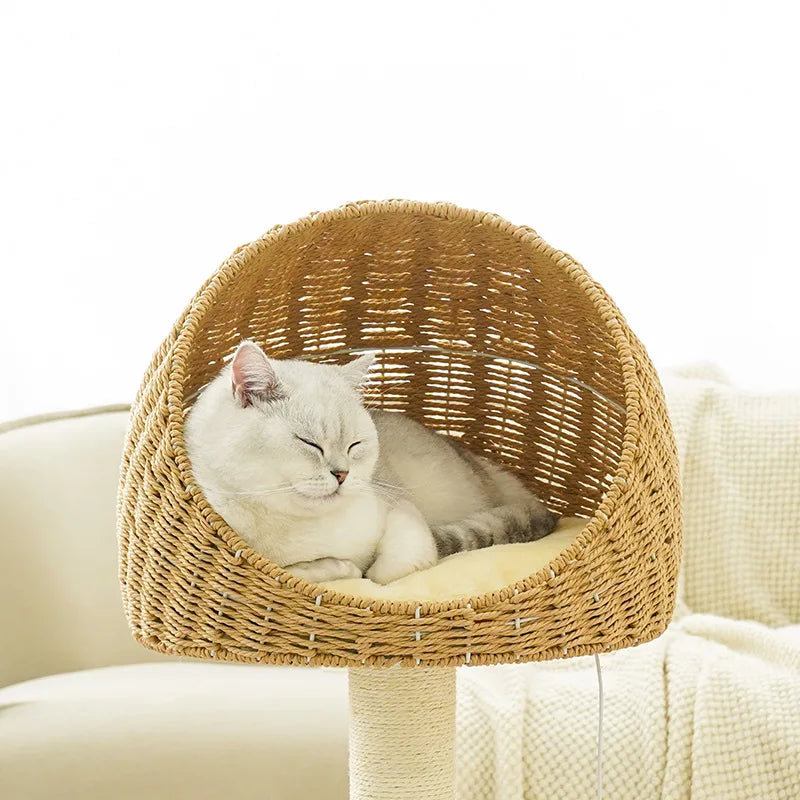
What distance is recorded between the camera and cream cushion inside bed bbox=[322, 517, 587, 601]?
1.27m

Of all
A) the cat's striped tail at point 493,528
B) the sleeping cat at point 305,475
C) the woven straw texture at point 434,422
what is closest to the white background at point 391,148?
the woven straw texture at point 434,422

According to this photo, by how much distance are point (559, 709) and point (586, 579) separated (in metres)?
0.76

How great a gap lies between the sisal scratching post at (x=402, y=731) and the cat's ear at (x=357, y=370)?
393 millimetres

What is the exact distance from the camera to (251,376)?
1.27 metres

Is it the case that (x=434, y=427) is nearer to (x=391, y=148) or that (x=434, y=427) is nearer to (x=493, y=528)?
(x=493, y=528)

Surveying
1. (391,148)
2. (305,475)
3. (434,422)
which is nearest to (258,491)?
(305,475)

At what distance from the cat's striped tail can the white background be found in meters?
1.25

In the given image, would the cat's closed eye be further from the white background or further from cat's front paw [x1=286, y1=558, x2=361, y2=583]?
the white background

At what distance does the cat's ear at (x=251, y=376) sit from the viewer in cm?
125

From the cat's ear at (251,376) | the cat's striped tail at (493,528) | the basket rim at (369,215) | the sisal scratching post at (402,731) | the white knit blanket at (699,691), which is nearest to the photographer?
the basket rim at (369,215)

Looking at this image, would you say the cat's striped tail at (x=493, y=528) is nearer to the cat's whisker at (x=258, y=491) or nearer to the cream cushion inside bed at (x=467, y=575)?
the cream cushion inside bed at (x=467, y=575)

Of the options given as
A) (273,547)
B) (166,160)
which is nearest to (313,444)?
(273,547)

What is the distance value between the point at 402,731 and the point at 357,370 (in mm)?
492

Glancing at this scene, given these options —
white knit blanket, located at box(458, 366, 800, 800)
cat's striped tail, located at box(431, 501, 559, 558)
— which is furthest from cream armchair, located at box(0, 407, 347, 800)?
cat's striped tail, located at box(431, 501, 559, 558)
